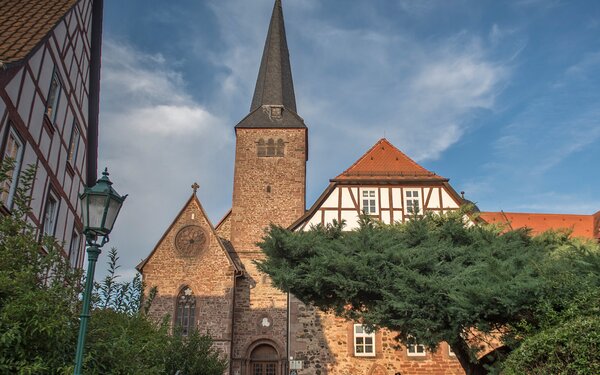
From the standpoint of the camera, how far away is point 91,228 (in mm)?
6359

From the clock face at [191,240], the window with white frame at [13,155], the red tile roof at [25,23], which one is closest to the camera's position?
the red tile roof at [25,23]

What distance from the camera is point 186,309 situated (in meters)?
25.0

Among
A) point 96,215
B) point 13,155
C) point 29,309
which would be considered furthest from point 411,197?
point 29,309

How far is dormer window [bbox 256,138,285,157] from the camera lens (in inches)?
1163

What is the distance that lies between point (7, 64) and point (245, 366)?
58.1 ft

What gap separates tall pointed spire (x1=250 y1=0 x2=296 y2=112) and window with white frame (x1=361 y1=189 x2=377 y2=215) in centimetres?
1153

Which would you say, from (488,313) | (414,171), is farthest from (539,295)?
(414,171)

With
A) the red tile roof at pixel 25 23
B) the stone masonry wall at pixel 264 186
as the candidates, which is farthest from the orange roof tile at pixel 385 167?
the red tile roof at pixel 25 23

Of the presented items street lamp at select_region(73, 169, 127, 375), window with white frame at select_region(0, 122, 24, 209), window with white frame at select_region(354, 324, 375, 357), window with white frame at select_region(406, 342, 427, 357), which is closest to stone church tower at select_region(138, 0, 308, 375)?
window with white frame at select_region(354, 324, 375, 357)

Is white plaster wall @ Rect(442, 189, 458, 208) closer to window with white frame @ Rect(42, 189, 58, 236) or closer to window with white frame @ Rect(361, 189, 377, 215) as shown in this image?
window with white frame @ Rect(361, 189, 377, 215)

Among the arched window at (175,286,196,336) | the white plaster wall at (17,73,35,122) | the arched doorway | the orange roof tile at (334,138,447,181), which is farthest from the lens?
the arched doorway

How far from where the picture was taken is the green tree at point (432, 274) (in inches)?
474

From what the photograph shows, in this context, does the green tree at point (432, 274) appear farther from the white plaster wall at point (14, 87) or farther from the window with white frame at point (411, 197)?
the white plaster wall at point (14, 87)

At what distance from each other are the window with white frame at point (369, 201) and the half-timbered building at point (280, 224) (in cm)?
4
